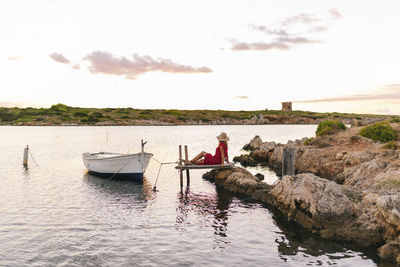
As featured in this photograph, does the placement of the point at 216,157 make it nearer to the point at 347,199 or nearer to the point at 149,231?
the point at 149,231

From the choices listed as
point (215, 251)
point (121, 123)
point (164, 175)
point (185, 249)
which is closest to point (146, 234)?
point (185, 249)

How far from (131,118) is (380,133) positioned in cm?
13716

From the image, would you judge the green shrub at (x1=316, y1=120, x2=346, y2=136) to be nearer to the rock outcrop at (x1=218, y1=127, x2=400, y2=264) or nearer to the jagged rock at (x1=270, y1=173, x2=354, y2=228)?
the rock outcrop at (x1=218, y1=127, x2=400, y2=264)

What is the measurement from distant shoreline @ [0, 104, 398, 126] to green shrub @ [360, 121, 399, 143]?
11166 cm

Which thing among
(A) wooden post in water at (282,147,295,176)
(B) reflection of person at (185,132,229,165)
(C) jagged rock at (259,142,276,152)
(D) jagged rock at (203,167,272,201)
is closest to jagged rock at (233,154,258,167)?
(C) jagged rock at (259,142,276,152)

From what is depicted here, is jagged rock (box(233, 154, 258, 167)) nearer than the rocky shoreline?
No

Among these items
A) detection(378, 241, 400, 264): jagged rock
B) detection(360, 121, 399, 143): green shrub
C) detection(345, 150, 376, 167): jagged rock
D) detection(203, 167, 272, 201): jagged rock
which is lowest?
detection(378, 241, 400, 264): jagged rock

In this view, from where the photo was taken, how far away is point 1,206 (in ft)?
61.1

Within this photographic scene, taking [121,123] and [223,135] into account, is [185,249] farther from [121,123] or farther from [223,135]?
[121,123]

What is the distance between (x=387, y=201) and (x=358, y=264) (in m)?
2.76

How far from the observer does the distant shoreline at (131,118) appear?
151750 mm

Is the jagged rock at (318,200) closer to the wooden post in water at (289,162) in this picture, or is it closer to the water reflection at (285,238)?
the water reflection at (285,238)

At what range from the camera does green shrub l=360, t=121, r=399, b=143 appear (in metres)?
32.8

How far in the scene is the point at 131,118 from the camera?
160250mm
